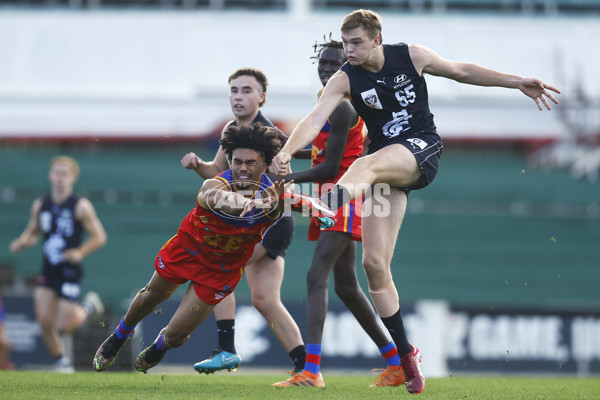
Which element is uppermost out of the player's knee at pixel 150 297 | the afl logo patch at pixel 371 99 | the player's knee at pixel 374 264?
the afl logo patch at pixel 371 99

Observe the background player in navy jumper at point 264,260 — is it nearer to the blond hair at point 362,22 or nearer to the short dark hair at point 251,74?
the short dark hair at point 251,74

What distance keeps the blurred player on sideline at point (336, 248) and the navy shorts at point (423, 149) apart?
2.26 ft

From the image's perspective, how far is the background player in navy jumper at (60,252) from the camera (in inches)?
377

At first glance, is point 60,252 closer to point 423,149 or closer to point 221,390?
point 221,390

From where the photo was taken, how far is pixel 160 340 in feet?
18.2

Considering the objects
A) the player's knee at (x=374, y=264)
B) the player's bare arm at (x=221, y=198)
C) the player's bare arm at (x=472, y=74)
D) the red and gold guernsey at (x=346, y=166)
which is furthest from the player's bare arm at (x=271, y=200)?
the player's bare arm at (x=472, y=74)

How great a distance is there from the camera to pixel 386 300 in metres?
5.33

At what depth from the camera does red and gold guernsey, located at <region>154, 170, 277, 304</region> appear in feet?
17.0

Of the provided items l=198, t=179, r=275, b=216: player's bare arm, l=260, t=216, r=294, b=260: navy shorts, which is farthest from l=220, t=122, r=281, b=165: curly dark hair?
l=260, t=216, r=294, b=260: navy shorts

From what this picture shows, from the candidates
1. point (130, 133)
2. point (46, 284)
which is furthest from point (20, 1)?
point (46, 284)

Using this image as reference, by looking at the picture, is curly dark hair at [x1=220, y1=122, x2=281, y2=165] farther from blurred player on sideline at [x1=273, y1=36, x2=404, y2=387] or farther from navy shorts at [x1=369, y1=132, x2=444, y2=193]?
navy shorts at [x1=369, y1=132, x2=444, y2=193]

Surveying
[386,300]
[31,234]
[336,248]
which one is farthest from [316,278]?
[31,234]

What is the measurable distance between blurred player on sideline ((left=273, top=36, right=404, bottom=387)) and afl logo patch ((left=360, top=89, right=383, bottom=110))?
0.69 metres

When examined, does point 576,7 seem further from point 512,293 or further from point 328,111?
point 328,111
